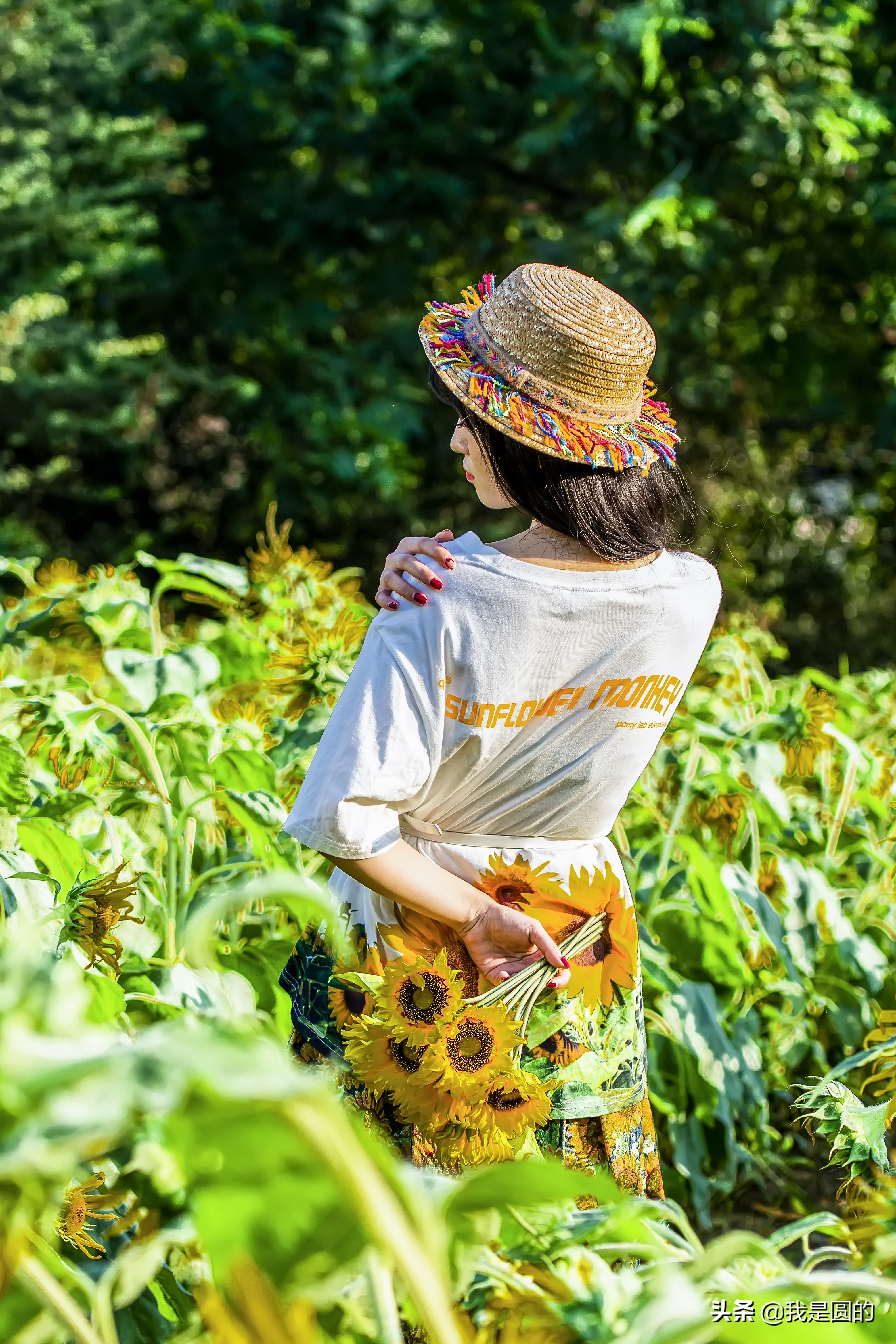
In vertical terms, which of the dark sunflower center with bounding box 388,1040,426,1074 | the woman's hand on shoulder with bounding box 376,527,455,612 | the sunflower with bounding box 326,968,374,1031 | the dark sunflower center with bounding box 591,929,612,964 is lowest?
the sunflower with bounding box 326,968,374,1031

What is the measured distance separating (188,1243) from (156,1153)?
0.38ft

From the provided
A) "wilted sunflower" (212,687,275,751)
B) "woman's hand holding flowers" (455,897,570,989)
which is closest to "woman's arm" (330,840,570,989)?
"woman's hand holding flowers" (455,897,570,989)

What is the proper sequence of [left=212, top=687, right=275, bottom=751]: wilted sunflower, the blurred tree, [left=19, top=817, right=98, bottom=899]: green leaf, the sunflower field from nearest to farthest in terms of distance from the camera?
the sunflower field, [left=19, top=817, right=98, bottom=899]: green leaf, [left=212, top=687, right=275, bottom=751]: wilted sunflower, the blurred tree

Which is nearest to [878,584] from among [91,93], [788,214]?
[788,214]

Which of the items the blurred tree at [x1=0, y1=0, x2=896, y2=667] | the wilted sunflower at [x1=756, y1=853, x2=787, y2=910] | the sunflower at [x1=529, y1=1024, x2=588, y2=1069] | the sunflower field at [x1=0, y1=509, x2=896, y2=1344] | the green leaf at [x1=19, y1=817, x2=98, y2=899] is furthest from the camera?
the blurred tree at [x1=0, y1=0, x2=896, y2=667]

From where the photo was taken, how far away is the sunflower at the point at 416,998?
100 cm

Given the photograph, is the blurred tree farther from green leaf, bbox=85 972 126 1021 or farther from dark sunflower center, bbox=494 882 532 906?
green leaf, bbox=85 972 126 1021

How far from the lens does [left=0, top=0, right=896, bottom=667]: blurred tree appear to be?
514 cm

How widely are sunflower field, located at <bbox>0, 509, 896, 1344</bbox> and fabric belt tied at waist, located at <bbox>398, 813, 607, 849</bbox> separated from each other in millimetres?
116

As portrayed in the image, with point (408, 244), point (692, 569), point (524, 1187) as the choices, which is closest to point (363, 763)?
point (692, 569)

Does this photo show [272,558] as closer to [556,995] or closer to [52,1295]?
[556,995]

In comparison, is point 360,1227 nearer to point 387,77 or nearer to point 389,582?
point 389,582

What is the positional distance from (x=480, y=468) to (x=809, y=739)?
0.97 meters

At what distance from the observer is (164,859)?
64.1 inches
